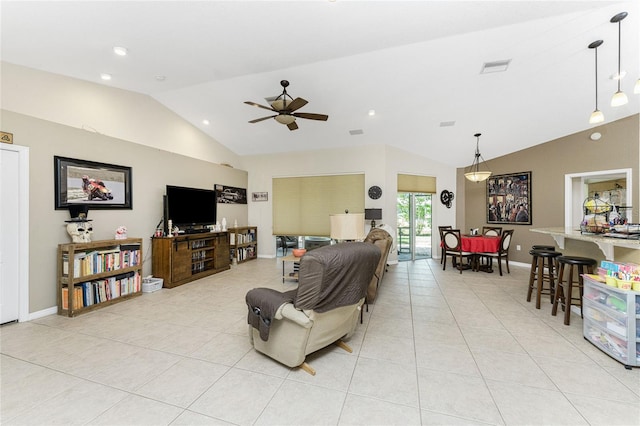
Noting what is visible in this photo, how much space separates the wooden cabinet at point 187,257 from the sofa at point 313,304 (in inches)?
121

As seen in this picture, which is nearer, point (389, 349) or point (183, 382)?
point (183, 382)

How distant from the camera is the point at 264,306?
218cm

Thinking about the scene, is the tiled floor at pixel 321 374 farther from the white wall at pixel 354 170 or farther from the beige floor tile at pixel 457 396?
the white wall at pixel 354 170

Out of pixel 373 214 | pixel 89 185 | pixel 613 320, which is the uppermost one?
pixel 89 185

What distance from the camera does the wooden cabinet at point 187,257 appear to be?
4.66 metres

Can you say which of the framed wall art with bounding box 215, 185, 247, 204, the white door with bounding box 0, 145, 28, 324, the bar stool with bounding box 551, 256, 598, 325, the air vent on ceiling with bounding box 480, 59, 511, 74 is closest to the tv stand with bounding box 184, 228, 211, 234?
the framed wall art with bounding box 215, 185, 247, 204

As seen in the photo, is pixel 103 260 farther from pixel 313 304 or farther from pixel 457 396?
pixel 457 396

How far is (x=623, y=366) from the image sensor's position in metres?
2.21

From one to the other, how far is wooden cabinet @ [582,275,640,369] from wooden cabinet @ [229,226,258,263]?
6281 millimetres

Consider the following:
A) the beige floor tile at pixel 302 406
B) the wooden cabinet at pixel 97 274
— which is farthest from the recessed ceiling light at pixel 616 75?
the wooden cabinet at pixel 97 274

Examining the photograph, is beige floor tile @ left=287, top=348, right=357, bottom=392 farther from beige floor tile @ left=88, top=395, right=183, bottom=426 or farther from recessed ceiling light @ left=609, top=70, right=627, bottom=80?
recessed ceiling light @ left=609, top=70, right=627, bottom=80

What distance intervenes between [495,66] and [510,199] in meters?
4.02

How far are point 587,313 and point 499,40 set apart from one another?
3.20 metres

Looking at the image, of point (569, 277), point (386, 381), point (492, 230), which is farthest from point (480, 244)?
point (386, 381)
